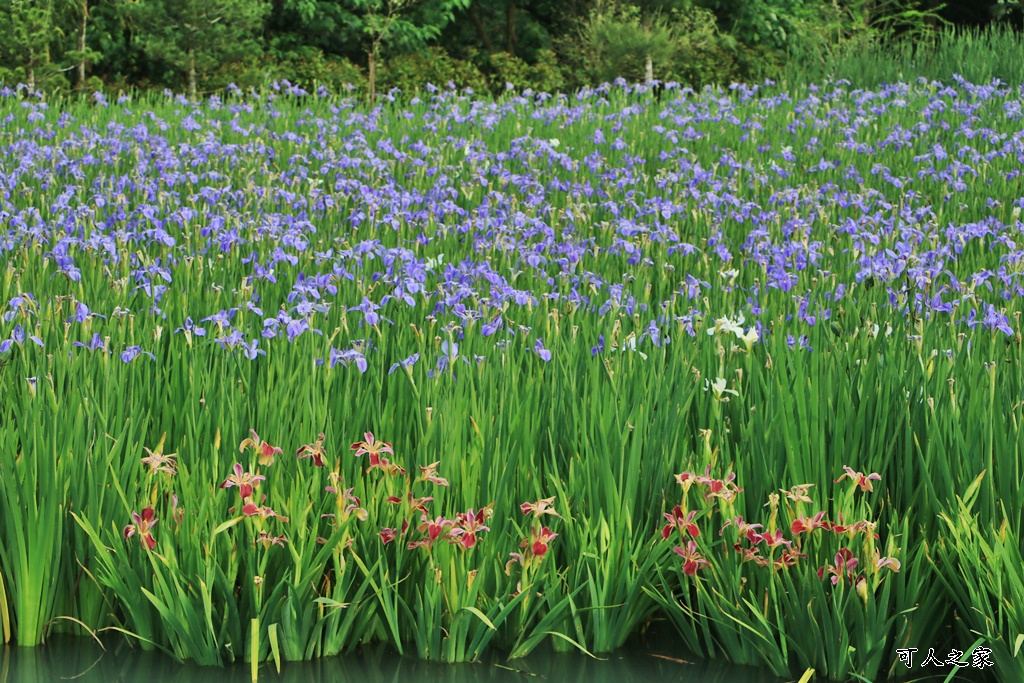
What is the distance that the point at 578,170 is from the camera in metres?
7.11

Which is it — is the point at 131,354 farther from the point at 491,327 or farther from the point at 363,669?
the point at 363,669

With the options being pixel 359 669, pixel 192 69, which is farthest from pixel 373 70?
pixel 359 669

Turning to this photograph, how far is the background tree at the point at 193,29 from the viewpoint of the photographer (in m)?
13.5

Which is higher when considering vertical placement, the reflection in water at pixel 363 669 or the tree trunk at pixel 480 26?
the tree trunk at pixel 480 26

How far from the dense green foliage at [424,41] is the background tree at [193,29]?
2 cm

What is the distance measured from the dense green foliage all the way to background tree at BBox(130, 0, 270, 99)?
18 millimetres

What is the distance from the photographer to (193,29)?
13633 millimetres

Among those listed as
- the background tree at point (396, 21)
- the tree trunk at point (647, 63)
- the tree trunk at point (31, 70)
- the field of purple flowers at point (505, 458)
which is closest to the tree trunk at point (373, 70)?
the background tree at point (396, 21)

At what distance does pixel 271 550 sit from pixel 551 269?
8.36ft

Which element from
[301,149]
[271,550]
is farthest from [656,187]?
[271,550]

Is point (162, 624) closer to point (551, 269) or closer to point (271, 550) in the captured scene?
point (271, 550)

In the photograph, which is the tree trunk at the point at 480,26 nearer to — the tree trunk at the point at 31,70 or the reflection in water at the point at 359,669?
the tree trunk at the point at 31,70

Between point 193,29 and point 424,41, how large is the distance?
372 centimetres

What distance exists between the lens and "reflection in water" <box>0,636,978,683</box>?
7.89 feet
